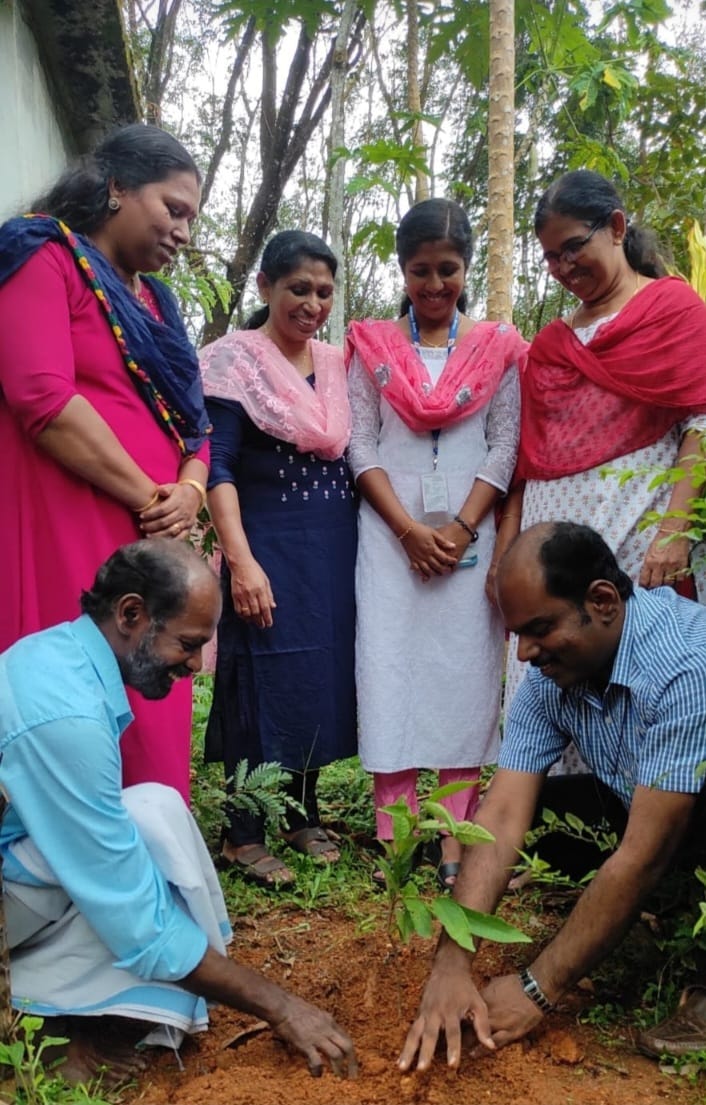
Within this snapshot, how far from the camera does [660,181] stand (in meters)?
7.18

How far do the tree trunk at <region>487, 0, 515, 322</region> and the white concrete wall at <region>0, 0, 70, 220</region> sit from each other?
1.90 meters

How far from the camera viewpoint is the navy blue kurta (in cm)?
320

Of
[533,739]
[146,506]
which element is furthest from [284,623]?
[533,739]

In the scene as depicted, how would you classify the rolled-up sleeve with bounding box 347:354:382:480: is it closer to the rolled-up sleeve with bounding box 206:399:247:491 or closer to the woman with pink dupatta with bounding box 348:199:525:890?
the woman with pink dupatta with bounding box 348:199:525:890

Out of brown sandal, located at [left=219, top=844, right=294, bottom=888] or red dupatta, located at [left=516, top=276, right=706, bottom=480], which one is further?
brown sandal, located at [left=219, top=844, right=294, bottom=888]

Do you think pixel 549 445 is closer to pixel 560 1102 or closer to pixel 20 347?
pixel 20 347

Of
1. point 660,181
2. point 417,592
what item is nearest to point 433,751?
point 417,592

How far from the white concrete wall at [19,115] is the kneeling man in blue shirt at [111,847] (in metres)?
1.92

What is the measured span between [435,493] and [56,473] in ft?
4.08

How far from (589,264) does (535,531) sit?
1.10m

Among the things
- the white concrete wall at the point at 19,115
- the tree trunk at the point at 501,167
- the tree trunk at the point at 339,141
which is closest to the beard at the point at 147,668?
the white concrete wall at the point at 19,115

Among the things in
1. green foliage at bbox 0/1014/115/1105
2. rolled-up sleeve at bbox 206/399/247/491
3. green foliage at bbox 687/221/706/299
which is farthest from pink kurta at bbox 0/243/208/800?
green foliage at bbox 687/221/706/299

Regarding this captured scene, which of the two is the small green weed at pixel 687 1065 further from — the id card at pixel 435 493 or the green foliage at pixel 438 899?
the id card at pixel 435 493

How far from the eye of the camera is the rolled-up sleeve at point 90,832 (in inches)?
75.3
